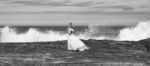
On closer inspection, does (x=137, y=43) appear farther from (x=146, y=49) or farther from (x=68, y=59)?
(x=68, y=59)

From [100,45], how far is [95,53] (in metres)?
6.03

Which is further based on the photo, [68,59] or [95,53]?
[95,53]

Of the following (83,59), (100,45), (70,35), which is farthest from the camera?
(100,45)

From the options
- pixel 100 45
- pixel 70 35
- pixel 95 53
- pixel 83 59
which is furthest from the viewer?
pixel 100 45

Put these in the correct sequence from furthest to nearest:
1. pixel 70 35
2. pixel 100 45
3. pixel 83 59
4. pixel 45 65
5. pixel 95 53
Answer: pixel 100 45 < pixel 70 35 < pixel 95 53 < pixel 83 59 < pixel 45 65

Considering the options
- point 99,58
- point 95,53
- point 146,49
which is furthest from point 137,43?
point 99,58

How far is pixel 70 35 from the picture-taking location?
31.1m

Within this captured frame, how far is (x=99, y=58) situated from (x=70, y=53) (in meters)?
3.53

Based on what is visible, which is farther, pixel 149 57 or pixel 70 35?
pixel 70 35

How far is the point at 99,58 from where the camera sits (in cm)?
2662

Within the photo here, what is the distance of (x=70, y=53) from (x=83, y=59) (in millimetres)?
3359

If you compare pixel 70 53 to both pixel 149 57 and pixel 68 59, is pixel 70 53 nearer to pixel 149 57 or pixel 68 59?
pixel 68 59

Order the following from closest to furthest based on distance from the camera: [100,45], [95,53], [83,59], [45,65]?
1. [45,65]
2. [83,59]
3. [95,53]
4. [100,45]

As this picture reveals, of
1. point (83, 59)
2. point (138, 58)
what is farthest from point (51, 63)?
point (138, 58)
